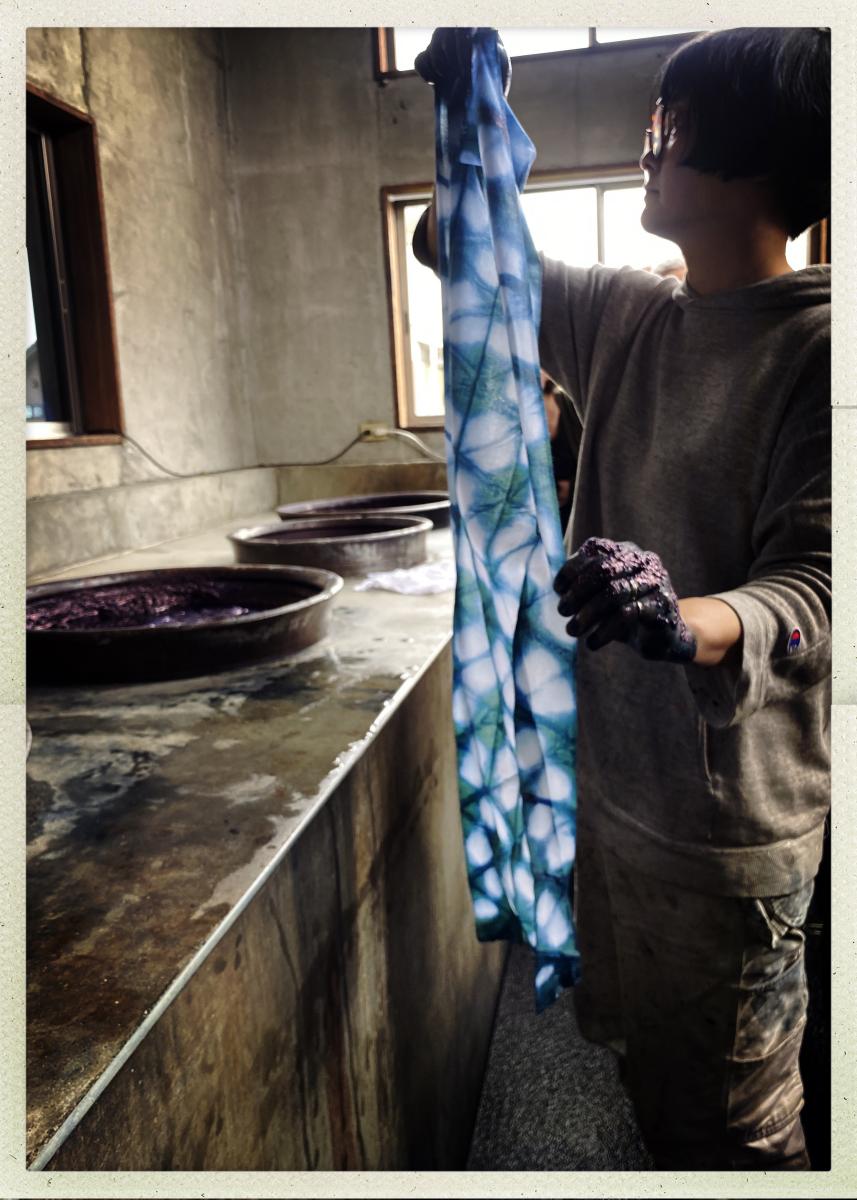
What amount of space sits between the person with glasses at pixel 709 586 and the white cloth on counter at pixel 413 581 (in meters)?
1.31

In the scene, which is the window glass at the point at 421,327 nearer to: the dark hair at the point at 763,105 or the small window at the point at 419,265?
the small window at the point at 419,265

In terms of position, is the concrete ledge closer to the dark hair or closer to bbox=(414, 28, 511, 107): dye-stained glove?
bbox=(414, 28, 511, 107): dye-stained glove

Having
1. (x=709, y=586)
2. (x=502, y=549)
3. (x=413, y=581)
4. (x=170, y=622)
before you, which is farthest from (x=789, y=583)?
(x=413, y=581)

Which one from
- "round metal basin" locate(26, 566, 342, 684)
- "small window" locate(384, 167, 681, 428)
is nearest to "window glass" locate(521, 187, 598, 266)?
"small window" locate(384, 167, 681, 428)

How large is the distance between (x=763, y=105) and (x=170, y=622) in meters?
1.68

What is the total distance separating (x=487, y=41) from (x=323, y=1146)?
1525mm

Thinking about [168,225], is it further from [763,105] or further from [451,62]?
[763,105]

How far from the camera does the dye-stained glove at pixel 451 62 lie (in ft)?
3.69

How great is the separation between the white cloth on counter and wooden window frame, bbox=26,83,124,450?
1743 millimetres

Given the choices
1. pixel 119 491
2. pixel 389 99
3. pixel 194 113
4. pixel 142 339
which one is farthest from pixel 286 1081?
pixel 389 99

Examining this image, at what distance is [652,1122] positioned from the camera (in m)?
1.53

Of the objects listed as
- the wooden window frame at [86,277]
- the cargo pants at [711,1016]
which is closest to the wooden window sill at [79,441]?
the wooden window frame at [86,277]

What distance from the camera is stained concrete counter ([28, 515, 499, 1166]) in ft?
2.46

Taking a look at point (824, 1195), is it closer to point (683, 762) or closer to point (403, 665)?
point (683, 762)
